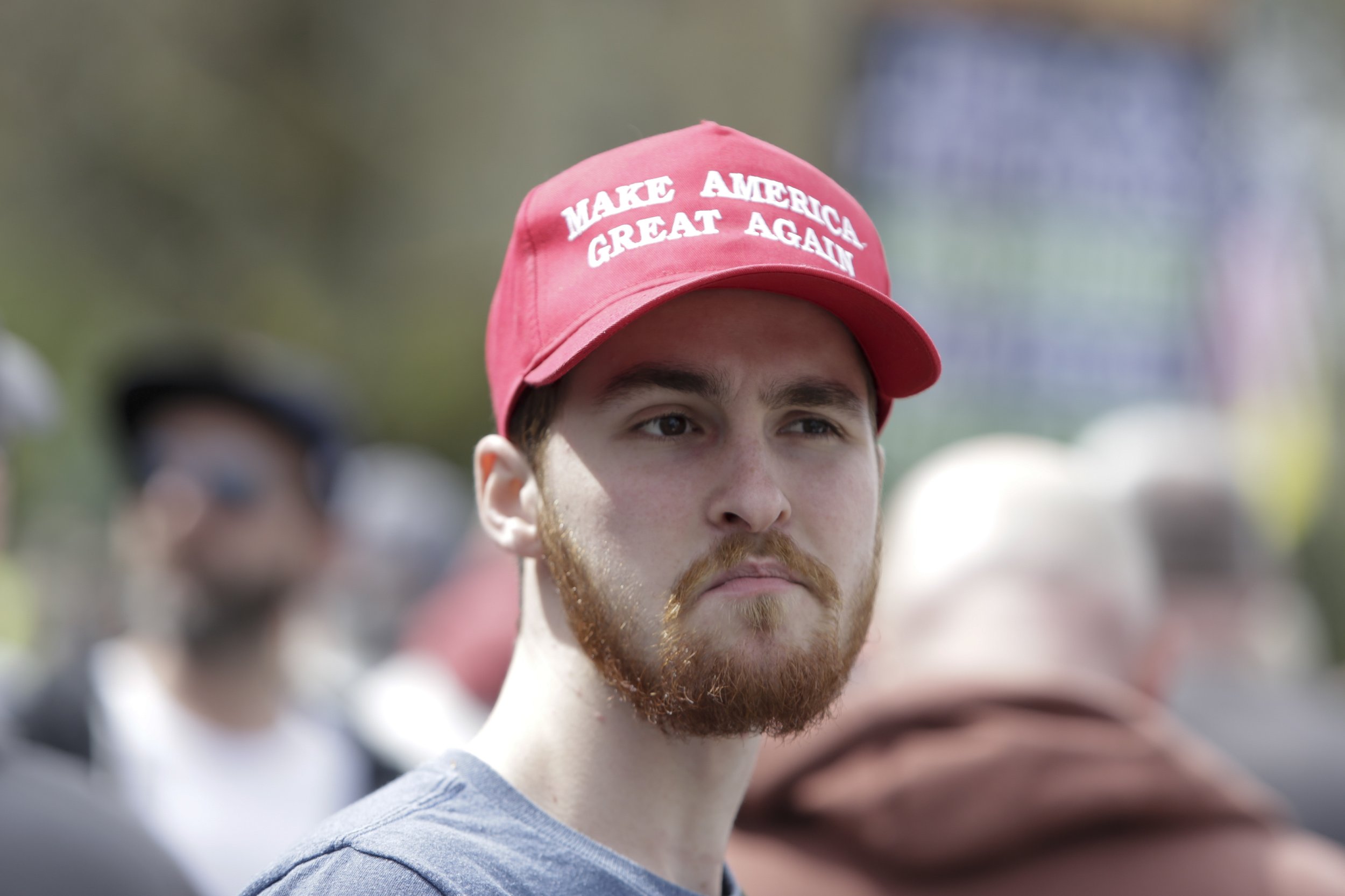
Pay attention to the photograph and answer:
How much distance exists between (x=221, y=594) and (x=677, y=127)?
15.4 m

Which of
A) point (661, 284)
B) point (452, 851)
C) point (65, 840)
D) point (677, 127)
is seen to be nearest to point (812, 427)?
point (661, 284)

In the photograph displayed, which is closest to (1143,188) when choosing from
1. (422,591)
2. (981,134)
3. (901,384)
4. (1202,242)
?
(1202,242)

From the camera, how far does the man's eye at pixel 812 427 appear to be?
6.03ft

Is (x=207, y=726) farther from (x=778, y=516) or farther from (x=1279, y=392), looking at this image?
(x=1279, y=392)

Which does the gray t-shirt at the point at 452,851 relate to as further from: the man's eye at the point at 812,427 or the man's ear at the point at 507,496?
the man's eye at the point at 812,427

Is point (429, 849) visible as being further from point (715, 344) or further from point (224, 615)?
point (224, 615)

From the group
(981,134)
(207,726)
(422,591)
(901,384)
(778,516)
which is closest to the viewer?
(778,516)

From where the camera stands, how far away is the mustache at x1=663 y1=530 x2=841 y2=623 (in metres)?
1.70

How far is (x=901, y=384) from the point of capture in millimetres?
1972

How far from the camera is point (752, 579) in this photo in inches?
67.7

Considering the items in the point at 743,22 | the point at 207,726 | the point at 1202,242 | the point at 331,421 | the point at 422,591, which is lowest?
the point at 207,726

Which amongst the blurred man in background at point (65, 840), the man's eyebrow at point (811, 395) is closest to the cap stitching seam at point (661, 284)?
the man's eyebrow at point (811, 395)

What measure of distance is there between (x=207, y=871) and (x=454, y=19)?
18.1 m

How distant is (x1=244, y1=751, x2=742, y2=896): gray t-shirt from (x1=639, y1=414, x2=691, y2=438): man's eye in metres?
0.47
